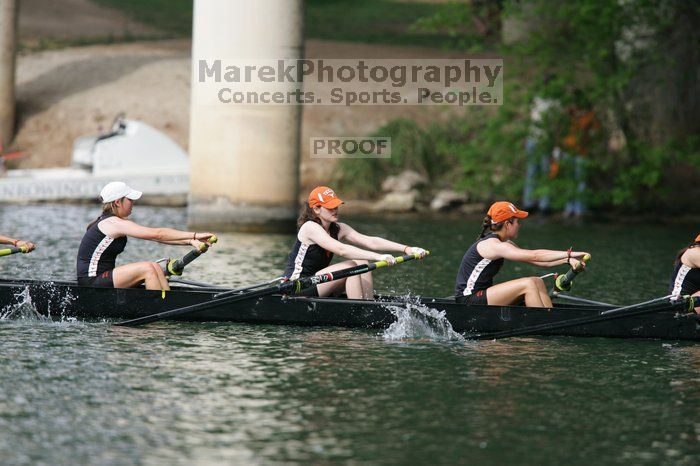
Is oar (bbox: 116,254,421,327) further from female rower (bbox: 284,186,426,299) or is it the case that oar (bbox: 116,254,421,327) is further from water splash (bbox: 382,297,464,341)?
water splash (bbox: 382,297,464,341)

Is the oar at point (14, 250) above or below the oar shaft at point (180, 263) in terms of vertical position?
above

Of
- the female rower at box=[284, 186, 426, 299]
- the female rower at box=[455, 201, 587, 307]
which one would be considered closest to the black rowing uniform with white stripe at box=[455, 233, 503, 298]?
the female rower at box=[455, 201, 587, 307]

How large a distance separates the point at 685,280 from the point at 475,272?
6.59 feet

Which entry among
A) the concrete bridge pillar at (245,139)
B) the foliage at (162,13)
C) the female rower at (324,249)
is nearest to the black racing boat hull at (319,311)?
the female rower at (324,249)

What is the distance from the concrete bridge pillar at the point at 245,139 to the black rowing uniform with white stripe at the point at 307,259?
9.50 metres

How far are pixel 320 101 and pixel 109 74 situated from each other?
5.74m

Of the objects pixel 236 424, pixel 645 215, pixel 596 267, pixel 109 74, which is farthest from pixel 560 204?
pixel 236 424

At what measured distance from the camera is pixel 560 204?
26562mm

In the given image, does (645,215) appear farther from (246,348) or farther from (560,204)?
(246,348)

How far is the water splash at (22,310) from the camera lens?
41.8 ft

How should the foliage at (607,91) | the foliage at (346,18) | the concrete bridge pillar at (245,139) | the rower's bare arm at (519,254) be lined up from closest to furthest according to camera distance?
1. the rower's bare arm at (519,254)
2. the concrete bridge pillar at (245,139)
3. the foliage at (607,91)
4. the foliage at (346,18)

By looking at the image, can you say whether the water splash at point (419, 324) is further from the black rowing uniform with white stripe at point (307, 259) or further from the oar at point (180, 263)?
the oar at point (180, 263)

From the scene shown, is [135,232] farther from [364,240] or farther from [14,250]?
[364,240]

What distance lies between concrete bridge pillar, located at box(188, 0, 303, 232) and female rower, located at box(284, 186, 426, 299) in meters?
9.47
